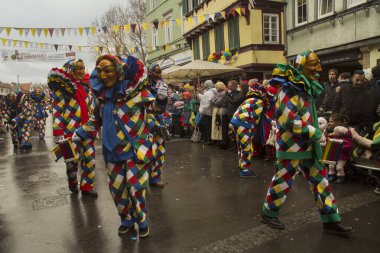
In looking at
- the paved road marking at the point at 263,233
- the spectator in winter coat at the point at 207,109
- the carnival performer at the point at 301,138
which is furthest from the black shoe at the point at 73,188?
the spectator in winter coat at the point at 207,109

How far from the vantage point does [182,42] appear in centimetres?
2475

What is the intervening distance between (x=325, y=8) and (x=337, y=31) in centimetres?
122

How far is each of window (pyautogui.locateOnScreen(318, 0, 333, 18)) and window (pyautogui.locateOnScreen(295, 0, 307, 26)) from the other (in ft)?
3.29

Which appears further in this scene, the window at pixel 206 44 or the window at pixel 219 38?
the window at pixel 206 44

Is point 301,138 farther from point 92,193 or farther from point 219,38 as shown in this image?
point 219,38

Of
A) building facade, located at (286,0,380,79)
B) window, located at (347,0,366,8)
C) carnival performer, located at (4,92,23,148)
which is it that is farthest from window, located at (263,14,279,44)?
carnival performer, located at (4,92,23,148)

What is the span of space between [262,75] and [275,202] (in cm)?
1408

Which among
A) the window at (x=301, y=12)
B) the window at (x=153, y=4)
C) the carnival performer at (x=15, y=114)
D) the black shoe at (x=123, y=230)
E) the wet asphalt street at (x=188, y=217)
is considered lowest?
the wet asphalt street at (x=188, y=217)

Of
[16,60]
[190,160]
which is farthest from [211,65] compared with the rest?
[16,60]

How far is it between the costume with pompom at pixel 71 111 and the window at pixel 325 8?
11.4 metres

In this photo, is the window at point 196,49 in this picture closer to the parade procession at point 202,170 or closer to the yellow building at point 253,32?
the yellow building at point 253,32

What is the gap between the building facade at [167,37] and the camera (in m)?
24.6

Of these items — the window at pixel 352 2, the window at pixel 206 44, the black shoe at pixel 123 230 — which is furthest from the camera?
the window at pixel 206 44

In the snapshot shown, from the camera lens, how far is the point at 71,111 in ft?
18.0
